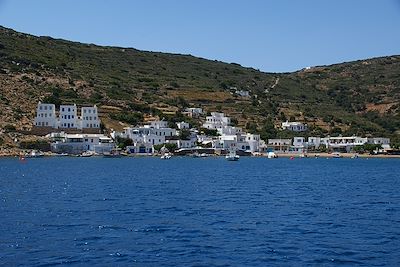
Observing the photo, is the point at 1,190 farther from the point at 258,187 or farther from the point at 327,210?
the point at 327,210

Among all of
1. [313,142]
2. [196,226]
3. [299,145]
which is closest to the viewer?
[196,226]

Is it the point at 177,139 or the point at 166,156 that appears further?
the point at 177,139

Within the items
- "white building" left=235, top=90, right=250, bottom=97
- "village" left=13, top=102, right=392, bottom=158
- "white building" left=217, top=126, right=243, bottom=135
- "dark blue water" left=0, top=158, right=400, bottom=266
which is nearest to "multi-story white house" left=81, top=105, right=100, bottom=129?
"village" left=13, top=102, right=392, bottom=158

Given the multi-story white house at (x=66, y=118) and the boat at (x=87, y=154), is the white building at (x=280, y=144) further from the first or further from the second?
the boat at (x=87, y=154)

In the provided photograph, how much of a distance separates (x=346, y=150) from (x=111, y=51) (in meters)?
81.4

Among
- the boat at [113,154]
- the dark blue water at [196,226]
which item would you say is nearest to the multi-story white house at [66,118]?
the boat at [113,154]

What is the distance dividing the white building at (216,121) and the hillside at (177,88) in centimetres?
571

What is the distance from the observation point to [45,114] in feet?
311

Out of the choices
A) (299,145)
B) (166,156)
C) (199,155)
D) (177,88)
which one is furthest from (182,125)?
(177,88)

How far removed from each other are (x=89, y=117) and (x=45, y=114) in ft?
22.6

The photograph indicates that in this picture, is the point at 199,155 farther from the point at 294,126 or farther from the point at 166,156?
the point at 294,126

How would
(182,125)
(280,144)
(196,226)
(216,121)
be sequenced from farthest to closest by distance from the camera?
1. (216,121)
2. (280,144)
3. (182,125)
4. (196,226)

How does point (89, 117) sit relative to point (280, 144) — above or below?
above

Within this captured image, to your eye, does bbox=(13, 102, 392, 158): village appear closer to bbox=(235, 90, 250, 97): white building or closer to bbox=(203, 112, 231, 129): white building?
bbox=(203, 112, 231, 129): white building
